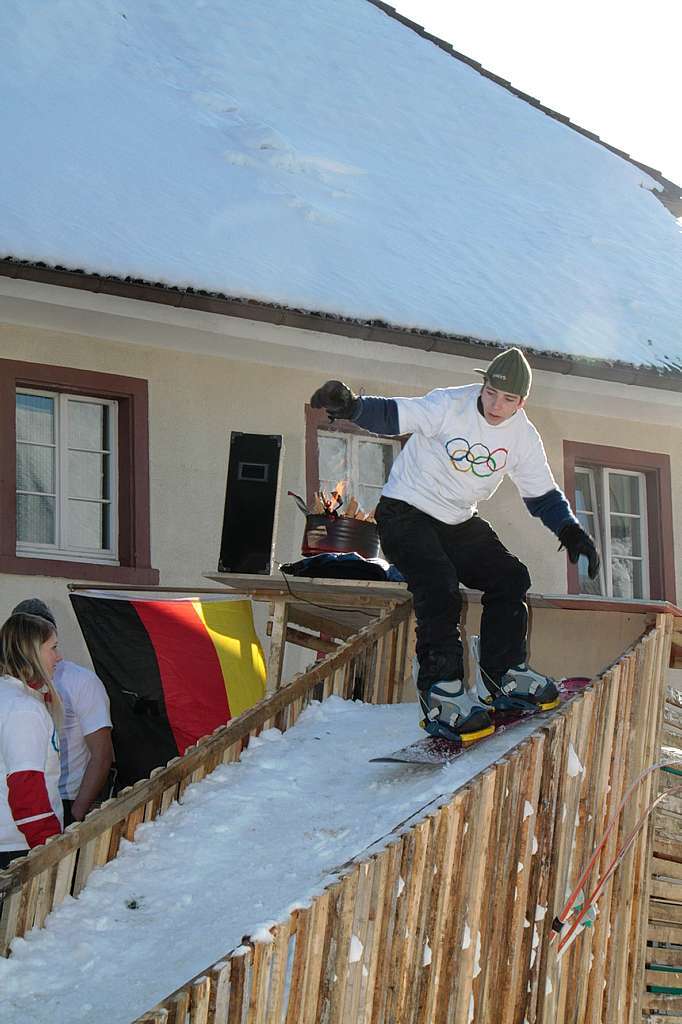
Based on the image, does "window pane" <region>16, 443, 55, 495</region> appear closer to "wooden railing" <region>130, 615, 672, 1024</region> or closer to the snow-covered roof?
the snow-covered roof

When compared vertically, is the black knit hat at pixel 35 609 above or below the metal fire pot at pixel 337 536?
below

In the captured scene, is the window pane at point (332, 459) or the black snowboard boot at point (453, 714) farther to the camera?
the window pane at point (332, 459)

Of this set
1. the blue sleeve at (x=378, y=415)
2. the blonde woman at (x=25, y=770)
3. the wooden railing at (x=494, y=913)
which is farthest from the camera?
the blue sleeve at (x=378, y=415)

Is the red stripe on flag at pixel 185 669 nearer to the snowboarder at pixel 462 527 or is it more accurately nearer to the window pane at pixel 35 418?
the snowboarder at pixel 462 527

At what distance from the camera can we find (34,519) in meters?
10.6

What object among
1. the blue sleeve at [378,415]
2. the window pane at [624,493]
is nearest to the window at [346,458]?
the window pane at [624,493]

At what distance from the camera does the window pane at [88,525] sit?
1081 cm

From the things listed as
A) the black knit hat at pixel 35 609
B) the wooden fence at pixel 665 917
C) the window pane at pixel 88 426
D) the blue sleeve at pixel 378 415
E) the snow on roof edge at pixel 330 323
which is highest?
the snow on roof edge at pixel 330 323

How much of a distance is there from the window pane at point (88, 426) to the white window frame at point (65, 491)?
1.3 inches

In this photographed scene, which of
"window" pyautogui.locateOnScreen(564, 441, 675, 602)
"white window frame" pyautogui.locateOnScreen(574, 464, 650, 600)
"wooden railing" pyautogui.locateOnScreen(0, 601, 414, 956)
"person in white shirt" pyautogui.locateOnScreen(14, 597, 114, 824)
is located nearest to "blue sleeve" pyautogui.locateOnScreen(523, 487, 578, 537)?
"wooden railing" pyautogui.locateOnScreen(0, 601, 414, 956)

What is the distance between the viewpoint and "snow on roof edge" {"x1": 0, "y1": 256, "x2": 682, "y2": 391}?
965 cm

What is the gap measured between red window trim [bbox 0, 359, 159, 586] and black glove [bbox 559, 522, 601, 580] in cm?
391

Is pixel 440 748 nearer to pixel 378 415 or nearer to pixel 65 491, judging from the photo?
pixel 378 415

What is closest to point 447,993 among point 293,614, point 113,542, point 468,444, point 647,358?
point 468,444
